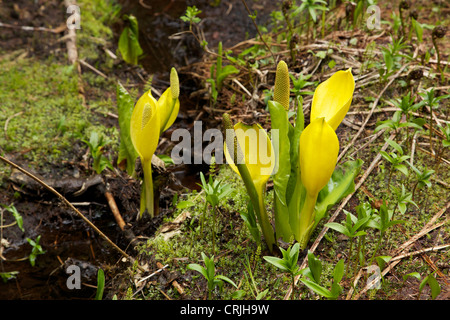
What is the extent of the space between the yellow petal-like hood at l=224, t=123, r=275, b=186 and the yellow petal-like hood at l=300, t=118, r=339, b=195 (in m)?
0.15

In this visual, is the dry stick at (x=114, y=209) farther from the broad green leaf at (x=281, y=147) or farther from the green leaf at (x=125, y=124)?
the broad green leaf at (x=281, y=147)

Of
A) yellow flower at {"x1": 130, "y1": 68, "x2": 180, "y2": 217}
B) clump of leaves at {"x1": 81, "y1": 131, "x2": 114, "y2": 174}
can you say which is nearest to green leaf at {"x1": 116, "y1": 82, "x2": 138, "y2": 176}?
clump of leaves at {"x1": 81, "y1": 131, "x2": 114, "y2": 174}

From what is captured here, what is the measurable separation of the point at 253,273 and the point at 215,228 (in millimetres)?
377

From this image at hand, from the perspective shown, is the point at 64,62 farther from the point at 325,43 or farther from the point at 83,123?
the point at 325,43

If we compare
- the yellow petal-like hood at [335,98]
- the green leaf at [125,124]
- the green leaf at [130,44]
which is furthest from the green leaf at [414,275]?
the green leaf at [130,44]

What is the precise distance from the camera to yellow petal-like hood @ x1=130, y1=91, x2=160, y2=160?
221cm

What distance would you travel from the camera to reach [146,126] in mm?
2238

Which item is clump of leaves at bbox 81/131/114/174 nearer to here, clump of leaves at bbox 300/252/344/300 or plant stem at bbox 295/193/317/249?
plant stem at bbox 295/193/317/249

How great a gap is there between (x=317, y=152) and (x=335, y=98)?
321 mm

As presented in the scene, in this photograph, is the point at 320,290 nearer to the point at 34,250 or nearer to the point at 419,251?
the point at 419,251

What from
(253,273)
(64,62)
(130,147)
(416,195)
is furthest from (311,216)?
(64,62)

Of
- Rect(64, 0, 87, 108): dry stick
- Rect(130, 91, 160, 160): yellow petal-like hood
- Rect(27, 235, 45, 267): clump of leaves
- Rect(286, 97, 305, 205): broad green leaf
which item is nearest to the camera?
Rect(286, 97, 305, 205): broad green leaf

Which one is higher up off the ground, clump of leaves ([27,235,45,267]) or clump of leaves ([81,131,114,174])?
clump of leaves ([81,131,114,174])

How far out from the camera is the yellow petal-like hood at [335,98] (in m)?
1.84
